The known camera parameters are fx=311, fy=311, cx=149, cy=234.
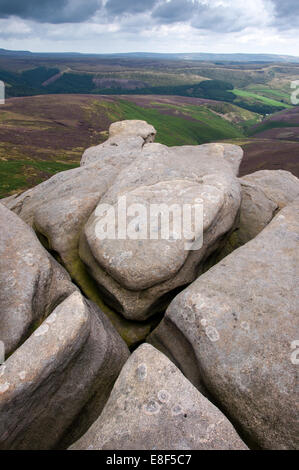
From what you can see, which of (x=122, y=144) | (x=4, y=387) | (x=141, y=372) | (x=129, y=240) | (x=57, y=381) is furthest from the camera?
(x=122, y=144)

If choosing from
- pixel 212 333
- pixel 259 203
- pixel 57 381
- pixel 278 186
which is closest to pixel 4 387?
pixel 57 381

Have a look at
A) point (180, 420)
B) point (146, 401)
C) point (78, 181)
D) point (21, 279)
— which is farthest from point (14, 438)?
point (78, 181)

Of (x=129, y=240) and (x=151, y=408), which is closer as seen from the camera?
(x=151, y=408)

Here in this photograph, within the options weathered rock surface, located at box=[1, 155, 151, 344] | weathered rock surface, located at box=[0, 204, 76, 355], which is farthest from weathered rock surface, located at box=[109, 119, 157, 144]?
weathered rock surface, located at box=[0, 204, 76, 355]

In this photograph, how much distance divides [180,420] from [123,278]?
5.00m

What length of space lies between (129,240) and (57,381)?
519 cm

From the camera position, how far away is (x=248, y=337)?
842 cm

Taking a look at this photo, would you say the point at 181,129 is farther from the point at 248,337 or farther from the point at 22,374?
the point at 22,374

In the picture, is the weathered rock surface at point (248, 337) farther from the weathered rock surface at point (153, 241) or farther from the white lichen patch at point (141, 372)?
the white lichen patch at point (141, 372)

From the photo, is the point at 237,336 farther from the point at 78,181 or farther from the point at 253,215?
the point at 78,181

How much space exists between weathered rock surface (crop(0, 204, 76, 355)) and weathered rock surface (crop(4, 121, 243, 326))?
5.39 feet

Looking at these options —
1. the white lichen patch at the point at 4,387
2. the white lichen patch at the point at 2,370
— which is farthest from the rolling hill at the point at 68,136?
the white lichen patch at the point at 4,387
